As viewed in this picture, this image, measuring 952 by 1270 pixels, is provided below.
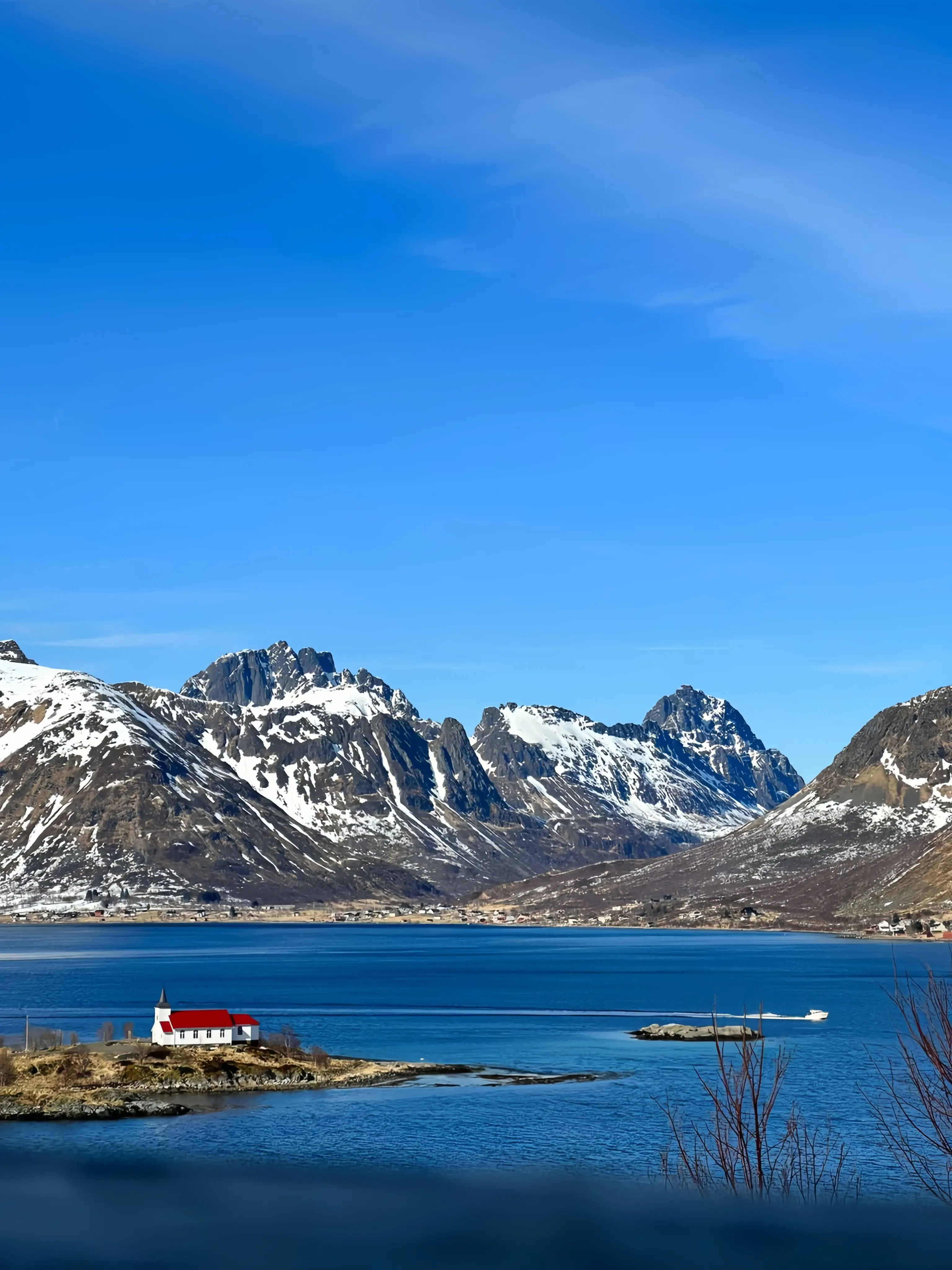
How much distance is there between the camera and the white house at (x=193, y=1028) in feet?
438

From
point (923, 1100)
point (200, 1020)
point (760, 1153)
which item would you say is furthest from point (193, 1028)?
point (923, 1100)

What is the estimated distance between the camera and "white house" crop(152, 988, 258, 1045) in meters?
133

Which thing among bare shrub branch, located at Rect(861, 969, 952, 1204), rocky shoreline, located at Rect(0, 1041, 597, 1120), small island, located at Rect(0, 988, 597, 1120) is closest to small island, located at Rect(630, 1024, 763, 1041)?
bare shrub branch, located at Rect(861, 969, 952, 1204)

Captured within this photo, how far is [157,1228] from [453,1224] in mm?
14300

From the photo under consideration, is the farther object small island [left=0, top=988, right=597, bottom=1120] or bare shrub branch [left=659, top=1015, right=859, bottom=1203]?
small island [left=0, top=988, right=597, bottom=1120]

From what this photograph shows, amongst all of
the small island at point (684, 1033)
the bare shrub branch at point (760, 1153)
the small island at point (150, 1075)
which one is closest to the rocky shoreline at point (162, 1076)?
the small island at point (150, 1075)

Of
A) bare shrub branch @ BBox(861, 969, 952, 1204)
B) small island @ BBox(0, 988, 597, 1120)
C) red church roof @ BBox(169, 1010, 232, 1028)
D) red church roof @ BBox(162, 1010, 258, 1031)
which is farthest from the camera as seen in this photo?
red church roof @ BBox(169, 1010, 232, 1028)

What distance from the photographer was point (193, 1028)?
13400 cm

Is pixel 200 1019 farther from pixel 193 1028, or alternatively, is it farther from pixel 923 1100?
pixel 923 1100

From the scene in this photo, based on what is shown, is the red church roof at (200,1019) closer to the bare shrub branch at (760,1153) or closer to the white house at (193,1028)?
the white house at (193,1028)

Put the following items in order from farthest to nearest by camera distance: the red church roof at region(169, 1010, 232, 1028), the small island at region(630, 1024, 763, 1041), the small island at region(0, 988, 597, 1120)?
the small island at region(630, 1024, 763, 1041), the red church roof at region(169, 1010, 232, 1028), the small island at region(0, 988, 597, 1120)

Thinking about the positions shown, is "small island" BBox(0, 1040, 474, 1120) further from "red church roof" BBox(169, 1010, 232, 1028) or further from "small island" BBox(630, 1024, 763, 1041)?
"small island" BBox(630, 1024, 763, 1041)

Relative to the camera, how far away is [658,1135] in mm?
99812

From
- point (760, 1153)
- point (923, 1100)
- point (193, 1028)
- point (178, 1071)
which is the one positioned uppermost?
point (923, 1100)
